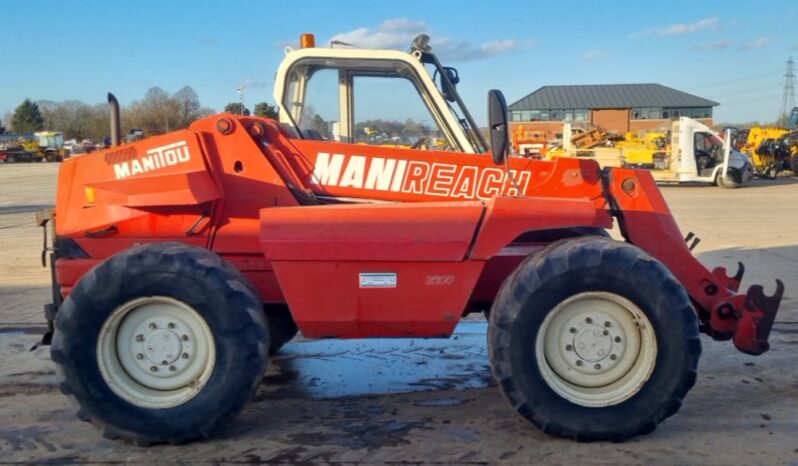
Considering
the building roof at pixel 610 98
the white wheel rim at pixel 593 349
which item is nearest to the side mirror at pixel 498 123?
the white wheel rim at pixel 593 349

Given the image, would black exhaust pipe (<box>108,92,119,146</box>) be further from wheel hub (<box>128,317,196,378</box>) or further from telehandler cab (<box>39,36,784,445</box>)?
wheel hub (<box>128,317,196,378</box>)

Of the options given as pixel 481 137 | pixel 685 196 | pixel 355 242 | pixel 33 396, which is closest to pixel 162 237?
pixel 355 242

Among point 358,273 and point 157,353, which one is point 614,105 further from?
point 157,353

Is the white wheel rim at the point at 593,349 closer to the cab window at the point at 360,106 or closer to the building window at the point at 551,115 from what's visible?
the cab window at the point at 360,106

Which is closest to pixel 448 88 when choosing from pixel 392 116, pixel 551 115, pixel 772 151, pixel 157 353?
pixel 392 116

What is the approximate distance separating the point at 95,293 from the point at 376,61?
240 centimetres

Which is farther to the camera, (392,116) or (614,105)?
(614,105)

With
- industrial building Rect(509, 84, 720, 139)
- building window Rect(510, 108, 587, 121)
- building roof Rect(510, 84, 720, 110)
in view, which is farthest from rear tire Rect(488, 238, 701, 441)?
building roof Rect(510, 84, 720, 110)

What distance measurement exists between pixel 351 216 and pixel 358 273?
35 centimetres

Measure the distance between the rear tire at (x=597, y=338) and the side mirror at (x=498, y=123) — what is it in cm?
66

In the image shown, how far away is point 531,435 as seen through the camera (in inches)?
182

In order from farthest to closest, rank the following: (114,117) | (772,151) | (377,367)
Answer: (772,151)
(377,367)
(114,117)

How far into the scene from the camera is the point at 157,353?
14.9ft

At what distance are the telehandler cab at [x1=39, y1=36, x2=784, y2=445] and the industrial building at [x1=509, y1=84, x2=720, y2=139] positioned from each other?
57674mm
